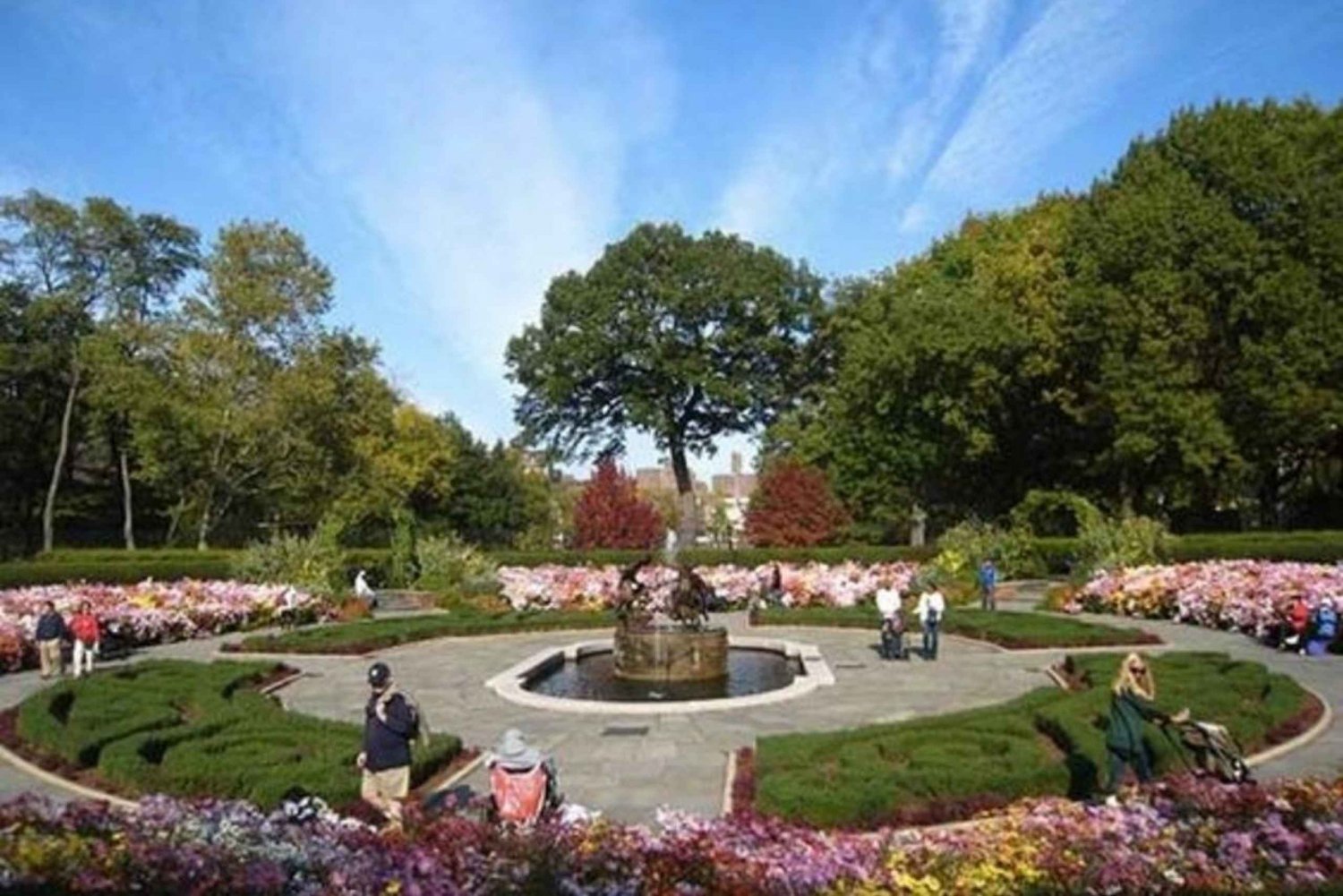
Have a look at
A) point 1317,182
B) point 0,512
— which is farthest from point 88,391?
point 1317,182

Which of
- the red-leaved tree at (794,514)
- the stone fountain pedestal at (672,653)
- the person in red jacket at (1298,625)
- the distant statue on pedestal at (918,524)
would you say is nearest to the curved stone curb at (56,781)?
the stone fountain pedestal at (672,653)

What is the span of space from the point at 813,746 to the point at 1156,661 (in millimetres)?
7178

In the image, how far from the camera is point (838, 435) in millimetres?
48719

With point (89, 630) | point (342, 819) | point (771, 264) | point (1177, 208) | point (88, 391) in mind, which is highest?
point (771, 264)

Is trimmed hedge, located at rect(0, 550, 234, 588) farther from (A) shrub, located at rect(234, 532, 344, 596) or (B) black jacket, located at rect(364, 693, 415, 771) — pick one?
(B) black jacket, located at rect(364, 693, 415, 771)

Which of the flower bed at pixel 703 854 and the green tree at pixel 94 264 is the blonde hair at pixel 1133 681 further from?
the green tree at pixel 94 264

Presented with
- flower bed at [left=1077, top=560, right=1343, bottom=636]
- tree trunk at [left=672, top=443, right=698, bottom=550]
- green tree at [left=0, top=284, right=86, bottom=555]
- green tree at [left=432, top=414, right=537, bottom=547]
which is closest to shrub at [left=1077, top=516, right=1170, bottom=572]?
flower bed at [left=1077, top=560, right=1343, bottom=636]

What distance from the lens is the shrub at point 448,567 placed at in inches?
1303

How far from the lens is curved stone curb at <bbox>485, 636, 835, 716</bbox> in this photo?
14648mm

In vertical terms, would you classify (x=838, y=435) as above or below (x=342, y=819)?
above

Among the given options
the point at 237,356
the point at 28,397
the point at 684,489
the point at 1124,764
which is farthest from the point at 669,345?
the point at 1124,764

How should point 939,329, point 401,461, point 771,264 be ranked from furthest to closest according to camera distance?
1. point 401,461
2. point 771,264
3. point 939,329

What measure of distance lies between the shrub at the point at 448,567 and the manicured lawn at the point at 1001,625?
10.2m

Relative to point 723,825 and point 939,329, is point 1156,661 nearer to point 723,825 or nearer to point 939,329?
point 723,825
